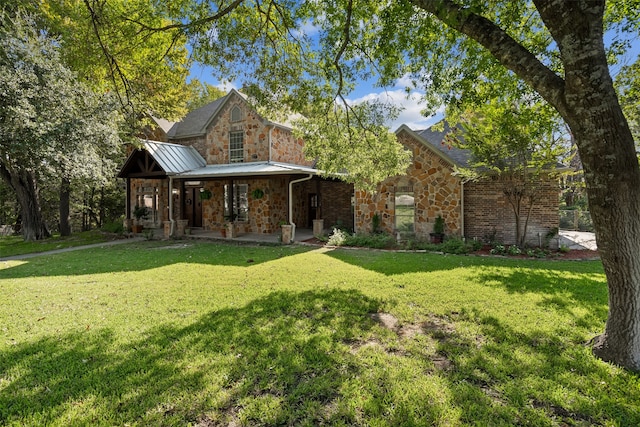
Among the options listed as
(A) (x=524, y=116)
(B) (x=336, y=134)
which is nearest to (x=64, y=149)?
(B) (x=336, y=134)

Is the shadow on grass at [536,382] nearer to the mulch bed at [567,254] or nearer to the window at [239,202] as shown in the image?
the mulch bed at [567,254]

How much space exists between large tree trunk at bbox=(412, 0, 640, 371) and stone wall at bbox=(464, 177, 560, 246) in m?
8.77

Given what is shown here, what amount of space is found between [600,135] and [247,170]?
1272 centimetres

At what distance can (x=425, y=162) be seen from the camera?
42.5 feet

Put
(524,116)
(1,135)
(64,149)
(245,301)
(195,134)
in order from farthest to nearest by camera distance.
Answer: (195,134)
(64,149)
(1,135)
(524,116)
(245,301)

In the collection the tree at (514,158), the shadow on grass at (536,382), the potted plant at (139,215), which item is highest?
the tree at (514,158)

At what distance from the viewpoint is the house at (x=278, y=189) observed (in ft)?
41.1

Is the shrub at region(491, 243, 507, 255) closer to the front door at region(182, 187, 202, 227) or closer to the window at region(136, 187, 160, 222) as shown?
the front door at region(182, 187, 202, 227)

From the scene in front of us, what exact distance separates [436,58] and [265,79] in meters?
4.45

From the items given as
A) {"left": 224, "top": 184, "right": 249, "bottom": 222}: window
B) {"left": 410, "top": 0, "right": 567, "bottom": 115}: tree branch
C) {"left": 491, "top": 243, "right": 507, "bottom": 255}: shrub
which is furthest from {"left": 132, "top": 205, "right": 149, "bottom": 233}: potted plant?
{"left": 410, "top": 0, "right": 567, "bottom": 115}: tree branch

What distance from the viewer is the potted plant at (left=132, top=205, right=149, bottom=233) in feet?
57.1

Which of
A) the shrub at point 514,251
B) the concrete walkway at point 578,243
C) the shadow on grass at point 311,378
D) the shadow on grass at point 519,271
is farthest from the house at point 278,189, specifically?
the shadow on grass at point 311,378

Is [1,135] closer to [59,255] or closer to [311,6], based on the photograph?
[59,255]

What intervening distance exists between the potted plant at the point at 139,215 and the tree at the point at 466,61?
40.4 feet
